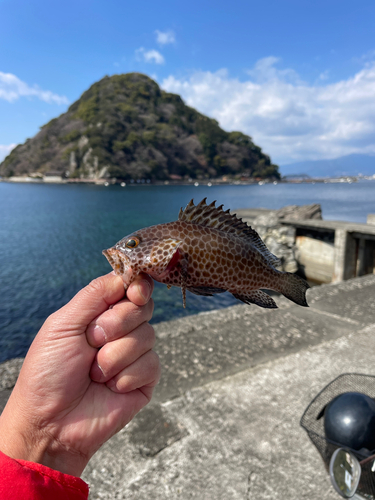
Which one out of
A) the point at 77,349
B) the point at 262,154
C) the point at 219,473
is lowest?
the point at 219,473

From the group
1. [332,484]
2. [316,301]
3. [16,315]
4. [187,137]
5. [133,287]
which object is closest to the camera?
[133,287]

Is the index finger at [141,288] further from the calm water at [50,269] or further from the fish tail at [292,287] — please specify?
the calm water at [50,269]

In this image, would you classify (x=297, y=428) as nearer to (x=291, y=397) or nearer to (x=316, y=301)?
(x=291, y=397)

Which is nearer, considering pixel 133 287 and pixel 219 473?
pixel 133 287

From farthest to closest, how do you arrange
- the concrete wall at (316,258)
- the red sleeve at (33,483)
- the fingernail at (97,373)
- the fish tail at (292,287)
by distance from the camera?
the concrete wall at (316,258), the fingernail at (97,373), the fish tail at (292,287), the red sleeve at (33,483)

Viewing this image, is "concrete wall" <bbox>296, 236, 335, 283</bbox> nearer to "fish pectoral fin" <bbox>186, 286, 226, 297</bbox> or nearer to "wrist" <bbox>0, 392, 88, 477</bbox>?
"fish pectoral fin" <bbox>186, 286, 226, 297</bbox>

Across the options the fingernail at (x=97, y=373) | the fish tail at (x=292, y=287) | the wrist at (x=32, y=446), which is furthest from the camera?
the fingernail at (x=97, y=373)

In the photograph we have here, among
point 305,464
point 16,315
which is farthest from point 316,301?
point 16,315

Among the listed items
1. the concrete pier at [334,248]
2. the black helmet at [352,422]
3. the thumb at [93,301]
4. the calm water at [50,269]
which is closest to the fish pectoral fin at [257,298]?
the thumb at [93,301]

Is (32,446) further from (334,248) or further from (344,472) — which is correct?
(334,248)
